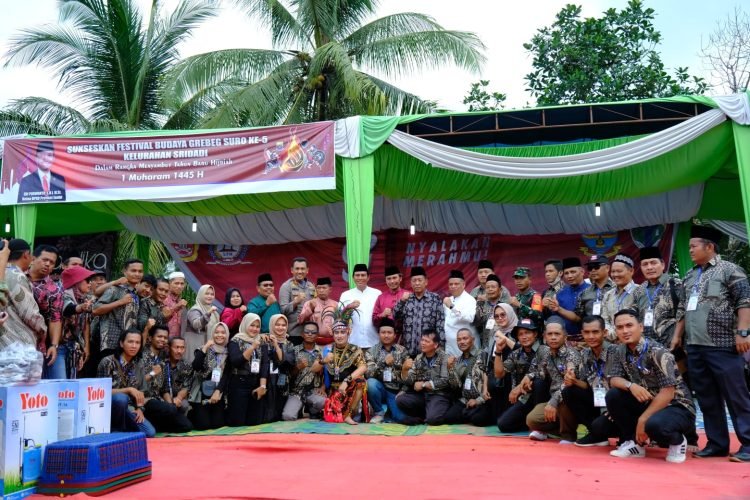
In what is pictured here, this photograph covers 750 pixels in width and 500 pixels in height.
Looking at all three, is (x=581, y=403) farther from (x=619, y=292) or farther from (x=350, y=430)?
(x=350, y=430)

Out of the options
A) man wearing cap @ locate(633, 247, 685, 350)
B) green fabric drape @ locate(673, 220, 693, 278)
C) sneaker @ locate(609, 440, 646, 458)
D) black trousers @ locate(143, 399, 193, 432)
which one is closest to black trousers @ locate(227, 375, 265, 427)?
black trousers @ locate(143, 399, 193, 432)

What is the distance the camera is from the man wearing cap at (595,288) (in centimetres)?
614

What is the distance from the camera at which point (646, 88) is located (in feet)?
42.6

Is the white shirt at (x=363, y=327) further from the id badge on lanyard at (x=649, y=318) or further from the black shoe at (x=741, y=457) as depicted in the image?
the black shoe at (x=741, y=457)

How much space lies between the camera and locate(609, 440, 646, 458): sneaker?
4770 mm

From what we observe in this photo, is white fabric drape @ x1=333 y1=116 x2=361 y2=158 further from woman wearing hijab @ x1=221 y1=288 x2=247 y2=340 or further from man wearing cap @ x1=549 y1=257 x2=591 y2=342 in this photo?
man wearing cap @ x1=549 y1=257 x2=591 y2=342

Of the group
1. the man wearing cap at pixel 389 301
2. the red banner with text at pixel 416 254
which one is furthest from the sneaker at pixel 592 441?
the red banner with text at pixel 416 254

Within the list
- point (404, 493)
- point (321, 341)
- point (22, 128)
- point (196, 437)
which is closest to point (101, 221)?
point (22, 128)

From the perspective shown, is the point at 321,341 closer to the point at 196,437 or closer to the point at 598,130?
the point at 196,437

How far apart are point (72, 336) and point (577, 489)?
4.21 meters

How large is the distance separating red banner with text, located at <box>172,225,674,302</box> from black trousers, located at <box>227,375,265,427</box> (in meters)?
3.67

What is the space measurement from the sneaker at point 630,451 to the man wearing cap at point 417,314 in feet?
7.81

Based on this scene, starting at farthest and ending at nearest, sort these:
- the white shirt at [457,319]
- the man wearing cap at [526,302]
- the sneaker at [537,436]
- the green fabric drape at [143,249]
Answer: the green fabric drape at [143,249], the white shirt at [457,319], the man wearing cap at [526,302], the sneaker at [537,436]

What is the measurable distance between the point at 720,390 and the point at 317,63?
8759mm
